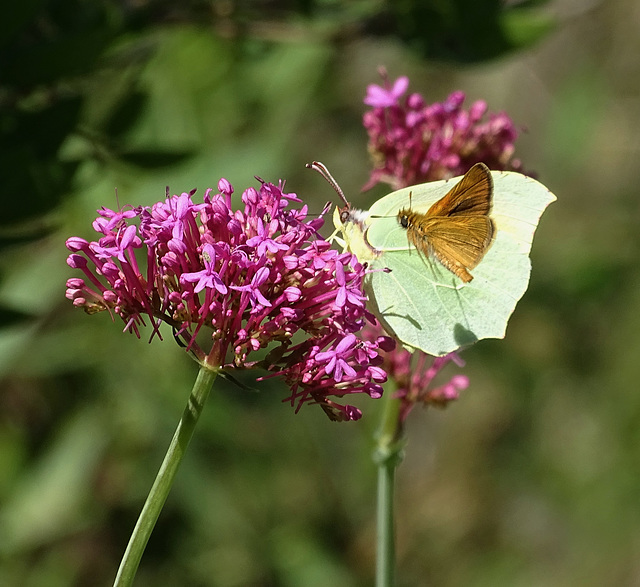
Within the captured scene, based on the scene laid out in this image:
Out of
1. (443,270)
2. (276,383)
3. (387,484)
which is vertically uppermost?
(443,270)

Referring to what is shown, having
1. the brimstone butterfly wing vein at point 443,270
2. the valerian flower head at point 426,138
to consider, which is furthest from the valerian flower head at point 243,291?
the valerian flower head at point 426,138

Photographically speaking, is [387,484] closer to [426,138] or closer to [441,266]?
[441,266]

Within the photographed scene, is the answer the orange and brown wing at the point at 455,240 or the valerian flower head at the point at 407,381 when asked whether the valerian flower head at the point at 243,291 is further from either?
the orange and brown wing at the point at 455,240

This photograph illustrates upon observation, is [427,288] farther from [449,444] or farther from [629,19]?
[629,19]

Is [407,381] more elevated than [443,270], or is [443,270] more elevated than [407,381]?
[443,270]

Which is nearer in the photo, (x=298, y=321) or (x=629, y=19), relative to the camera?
(x=298, y=321)

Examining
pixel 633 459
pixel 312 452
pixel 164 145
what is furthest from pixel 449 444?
pixel 164 145

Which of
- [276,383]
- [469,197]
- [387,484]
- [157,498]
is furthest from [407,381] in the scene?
[276,383]

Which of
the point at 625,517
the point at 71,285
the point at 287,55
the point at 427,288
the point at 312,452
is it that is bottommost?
the point at 625,517
